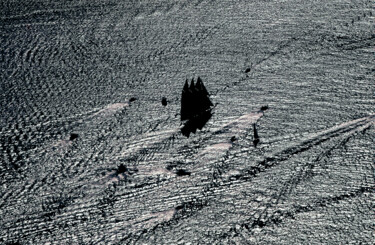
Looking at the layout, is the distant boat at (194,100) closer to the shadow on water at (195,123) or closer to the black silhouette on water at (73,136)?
the shadow on water at (195,123)

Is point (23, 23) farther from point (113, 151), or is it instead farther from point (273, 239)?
point (273, 239)

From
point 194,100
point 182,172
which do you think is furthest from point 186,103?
point 182,172

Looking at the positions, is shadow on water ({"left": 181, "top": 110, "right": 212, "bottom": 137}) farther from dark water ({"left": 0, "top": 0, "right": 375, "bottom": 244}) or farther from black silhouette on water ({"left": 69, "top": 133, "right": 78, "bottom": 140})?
black silhouette on water ({"left": 69, "top": 133, "right": 78, "bottom": 140})

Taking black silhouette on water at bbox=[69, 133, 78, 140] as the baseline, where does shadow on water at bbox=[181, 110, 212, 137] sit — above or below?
below

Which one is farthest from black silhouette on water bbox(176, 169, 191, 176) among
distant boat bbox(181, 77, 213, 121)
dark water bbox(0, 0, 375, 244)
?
distant boat bbox(181, 77, 213, 121)

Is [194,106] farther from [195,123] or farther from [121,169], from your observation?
[121,169]
